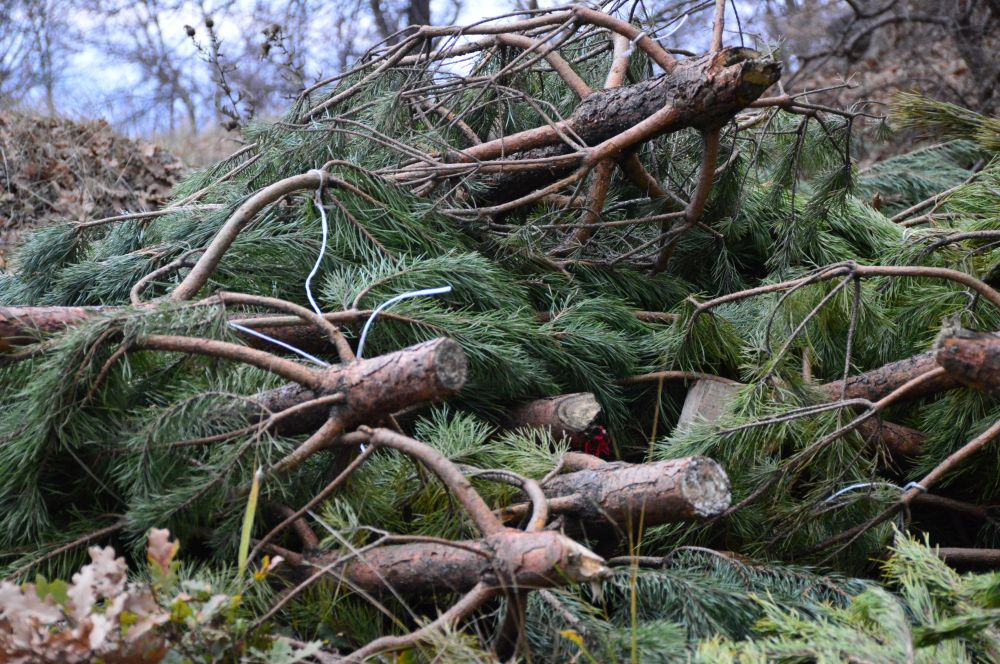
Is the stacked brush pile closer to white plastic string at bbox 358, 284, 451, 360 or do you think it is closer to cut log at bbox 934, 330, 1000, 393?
white plastic string at bbox 358, 284, 451, 360

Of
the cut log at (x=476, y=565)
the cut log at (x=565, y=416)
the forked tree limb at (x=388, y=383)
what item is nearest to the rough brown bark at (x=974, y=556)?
the cut log at (x=565, y=416)

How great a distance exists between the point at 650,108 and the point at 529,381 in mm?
820

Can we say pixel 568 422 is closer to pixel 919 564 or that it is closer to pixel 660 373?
pixel 660 373

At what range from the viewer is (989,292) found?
1.84m

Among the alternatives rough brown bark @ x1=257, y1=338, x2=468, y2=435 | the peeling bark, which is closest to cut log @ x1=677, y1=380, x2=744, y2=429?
rough brown bark @ x1=257, y1=338, x2=468, y2=435

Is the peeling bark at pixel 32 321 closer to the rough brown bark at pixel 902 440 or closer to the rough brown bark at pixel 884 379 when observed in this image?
the rough brown bark at pixel 884 379

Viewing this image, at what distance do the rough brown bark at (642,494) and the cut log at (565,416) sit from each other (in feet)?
1.45

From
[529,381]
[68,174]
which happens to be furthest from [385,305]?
[68,174]

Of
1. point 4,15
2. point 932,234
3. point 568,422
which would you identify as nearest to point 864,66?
point 932,234

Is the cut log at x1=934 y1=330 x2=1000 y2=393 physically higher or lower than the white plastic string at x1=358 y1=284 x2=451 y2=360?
lower

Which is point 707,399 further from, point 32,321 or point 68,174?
point 68,174

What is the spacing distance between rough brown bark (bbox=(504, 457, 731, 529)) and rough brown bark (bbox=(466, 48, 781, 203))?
38.9 inches

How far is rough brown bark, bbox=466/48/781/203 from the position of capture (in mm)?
2123

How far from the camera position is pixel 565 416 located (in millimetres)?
2121
